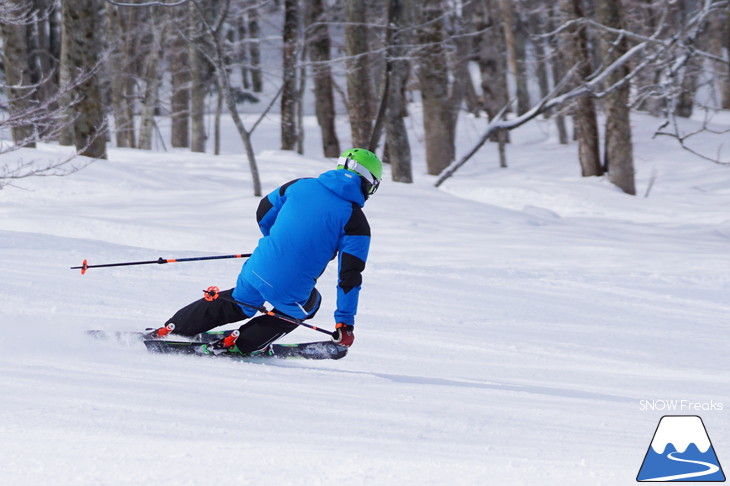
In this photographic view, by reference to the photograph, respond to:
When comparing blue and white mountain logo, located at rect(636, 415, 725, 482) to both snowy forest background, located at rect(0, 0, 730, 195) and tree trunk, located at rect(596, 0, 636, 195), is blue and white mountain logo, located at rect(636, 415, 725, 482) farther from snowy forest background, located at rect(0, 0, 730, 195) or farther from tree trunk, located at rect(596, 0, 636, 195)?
tree trunk, located at rect(596, 0, 636, 195)

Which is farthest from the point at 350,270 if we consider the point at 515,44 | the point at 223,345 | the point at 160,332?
the point at 515,44

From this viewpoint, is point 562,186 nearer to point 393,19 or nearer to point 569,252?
point 393,19

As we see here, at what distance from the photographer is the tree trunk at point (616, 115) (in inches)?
680

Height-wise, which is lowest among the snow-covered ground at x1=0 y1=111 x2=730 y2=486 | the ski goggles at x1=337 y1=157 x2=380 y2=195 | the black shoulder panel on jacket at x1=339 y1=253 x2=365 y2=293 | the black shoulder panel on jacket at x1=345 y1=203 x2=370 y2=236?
the snow-covered ground at x1=0 y1=111 x2=730 y2=486

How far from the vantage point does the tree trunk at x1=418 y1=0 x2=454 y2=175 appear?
57.9 feet

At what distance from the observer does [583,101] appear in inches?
789

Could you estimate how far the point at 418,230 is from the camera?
1179 cm

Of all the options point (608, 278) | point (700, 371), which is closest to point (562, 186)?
point (608, 278)

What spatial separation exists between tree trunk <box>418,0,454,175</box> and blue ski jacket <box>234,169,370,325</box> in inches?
489

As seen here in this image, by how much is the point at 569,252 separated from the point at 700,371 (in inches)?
193

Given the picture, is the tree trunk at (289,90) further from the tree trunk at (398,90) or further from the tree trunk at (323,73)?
the tree trunk at (398,90)

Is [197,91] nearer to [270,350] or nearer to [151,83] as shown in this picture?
[151,83]

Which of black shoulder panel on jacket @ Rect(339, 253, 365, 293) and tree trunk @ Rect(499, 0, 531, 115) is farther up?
tree trunk @ Rect(499, 0, 531, 115)

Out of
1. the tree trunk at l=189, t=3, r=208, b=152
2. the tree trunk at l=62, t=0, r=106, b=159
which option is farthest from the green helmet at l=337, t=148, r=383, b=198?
the tree trunk at l=189, t=3, r=208, b=152
